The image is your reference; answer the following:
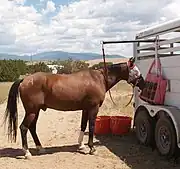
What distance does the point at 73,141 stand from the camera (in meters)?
9.77

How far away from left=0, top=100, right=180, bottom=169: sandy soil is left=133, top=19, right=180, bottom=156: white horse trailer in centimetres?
33

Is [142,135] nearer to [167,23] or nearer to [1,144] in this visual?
[167,23]

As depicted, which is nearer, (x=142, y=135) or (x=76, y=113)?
(x=142, y=135)

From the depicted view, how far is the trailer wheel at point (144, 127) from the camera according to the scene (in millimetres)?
8641

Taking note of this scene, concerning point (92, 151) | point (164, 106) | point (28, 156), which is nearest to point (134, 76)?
point (164, 106)

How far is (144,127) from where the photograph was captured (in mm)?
9031

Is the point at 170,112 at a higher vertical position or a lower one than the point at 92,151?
higher

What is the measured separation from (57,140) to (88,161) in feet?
7.32

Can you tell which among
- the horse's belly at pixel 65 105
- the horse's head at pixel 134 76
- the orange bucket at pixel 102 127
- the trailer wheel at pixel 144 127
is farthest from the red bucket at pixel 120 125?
the horse's belly at pixel 65 105

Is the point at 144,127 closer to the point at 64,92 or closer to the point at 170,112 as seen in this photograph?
the point at 170,112

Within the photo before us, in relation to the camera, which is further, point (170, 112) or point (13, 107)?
point (13, 107)

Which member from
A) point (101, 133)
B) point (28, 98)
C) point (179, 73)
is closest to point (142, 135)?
point (101, 133)

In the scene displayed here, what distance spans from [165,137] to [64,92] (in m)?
2.28

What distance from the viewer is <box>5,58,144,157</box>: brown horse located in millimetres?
8156
